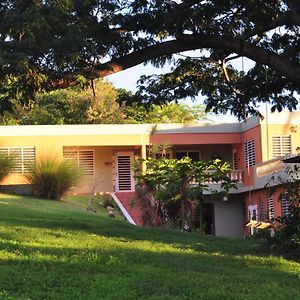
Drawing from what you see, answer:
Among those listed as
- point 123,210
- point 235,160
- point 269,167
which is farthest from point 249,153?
point 123,210

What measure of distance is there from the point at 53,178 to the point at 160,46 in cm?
1506

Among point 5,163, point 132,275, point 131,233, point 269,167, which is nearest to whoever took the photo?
point 132,275

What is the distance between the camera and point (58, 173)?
24.8m

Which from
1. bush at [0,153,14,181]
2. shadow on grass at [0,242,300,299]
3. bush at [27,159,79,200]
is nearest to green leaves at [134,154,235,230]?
bush at [27,159,79,200]

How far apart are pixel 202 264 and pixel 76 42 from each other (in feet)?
12.3

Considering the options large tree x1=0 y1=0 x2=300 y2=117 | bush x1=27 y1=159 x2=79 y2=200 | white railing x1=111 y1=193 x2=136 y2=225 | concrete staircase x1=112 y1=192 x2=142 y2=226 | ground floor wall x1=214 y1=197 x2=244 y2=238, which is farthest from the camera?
ground floor wall x1=214 y1=197 x2=244 y2=238

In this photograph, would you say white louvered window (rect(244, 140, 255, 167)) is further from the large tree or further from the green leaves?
the large tree

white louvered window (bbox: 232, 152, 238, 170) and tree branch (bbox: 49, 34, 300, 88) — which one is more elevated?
tree branch (bbox: 49, 34, 300, 88)

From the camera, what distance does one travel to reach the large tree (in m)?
8.64

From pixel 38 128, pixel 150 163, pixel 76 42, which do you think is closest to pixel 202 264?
pixel 76 42

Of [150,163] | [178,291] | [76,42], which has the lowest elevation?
[178,291]

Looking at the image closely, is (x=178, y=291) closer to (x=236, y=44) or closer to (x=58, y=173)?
(x=236, y=44)

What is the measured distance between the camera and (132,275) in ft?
26.0

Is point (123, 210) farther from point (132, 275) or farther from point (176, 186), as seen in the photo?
point (132, 275)
